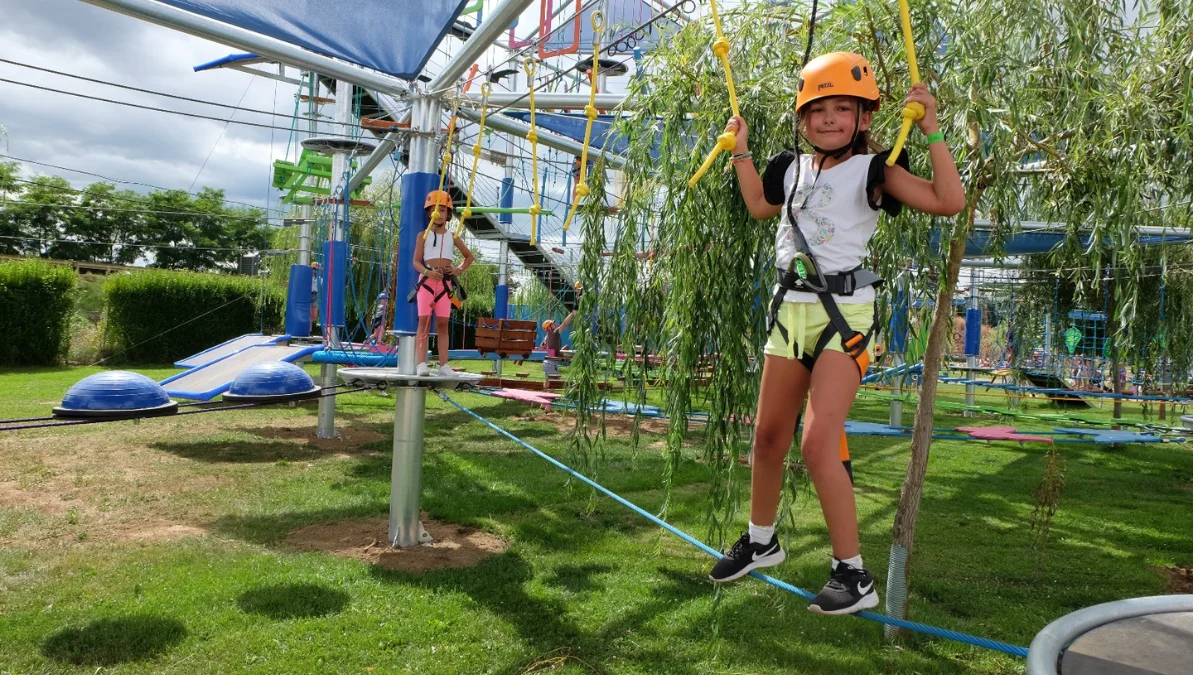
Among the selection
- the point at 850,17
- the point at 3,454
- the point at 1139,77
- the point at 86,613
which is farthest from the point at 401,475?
the point at 3,454

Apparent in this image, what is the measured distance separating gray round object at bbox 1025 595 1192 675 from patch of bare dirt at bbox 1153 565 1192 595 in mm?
3908

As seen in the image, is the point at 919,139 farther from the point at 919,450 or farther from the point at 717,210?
the point at 919,450

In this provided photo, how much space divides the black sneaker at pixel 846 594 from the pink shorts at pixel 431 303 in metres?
5.16

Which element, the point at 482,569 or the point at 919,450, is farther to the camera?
the point at 482,569

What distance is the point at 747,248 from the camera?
10.6 feet

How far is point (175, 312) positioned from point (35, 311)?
3.56 m

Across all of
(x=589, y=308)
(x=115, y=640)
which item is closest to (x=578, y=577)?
(x=589, y=308)

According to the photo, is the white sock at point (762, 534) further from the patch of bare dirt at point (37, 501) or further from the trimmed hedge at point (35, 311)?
the trimmed hedge at point (35, 311)

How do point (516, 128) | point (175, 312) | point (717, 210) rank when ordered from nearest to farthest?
point (717, 210), point (516, 128), point (175, 312)

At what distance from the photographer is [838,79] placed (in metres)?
2.38

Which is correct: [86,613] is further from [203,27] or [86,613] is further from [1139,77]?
[1139,77]


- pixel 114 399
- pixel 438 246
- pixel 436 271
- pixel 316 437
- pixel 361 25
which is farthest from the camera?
pixel 316 437

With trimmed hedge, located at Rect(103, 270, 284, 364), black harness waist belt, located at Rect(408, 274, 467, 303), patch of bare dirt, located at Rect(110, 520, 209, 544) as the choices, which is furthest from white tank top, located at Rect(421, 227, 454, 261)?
trimmed hedge, located at Rect(103, 270, 284, 364)

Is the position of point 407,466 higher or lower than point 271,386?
lower
